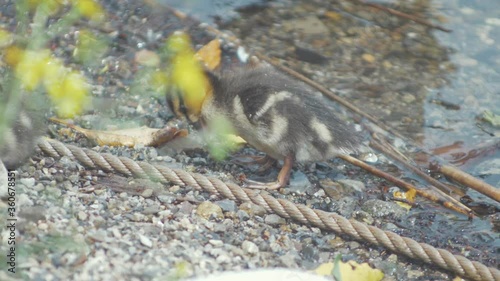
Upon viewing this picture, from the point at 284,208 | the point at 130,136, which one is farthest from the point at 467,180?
the point at 130,136

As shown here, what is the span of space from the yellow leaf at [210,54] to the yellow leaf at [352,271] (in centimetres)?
246

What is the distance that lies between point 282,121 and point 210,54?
1791 mm

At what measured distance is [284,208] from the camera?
394 cm

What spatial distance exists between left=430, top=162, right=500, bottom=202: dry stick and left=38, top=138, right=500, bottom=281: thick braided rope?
2.74 feet

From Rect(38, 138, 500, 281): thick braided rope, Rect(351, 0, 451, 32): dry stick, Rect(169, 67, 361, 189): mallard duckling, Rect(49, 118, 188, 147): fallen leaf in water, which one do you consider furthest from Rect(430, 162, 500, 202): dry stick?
Rect(351, 0, 451, 32): dry stick

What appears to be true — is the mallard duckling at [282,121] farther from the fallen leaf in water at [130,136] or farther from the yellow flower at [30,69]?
the yellow flower at [30,69]

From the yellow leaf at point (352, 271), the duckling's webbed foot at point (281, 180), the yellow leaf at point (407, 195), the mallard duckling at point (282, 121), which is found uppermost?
the mallard duckling at point (282, 121)

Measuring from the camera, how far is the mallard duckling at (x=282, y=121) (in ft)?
14.1

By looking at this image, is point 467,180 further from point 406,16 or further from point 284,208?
point 406,16

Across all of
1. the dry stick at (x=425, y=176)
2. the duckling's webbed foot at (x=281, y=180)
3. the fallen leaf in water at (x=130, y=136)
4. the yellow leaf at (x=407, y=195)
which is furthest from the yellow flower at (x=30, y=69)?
the dry stick at (x=425, y=176)

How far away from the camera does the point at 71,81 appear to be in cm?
285

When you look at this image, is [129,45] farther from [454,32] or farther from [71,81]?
[71,81]

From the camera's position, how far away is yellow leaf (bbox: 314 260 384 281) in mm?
3537

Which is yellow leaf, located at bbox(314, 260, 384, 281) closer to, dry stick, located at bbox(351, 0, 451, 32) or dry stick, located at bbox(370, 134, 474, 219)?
dry stick, located at bbox(370, 134, 474, 219)
